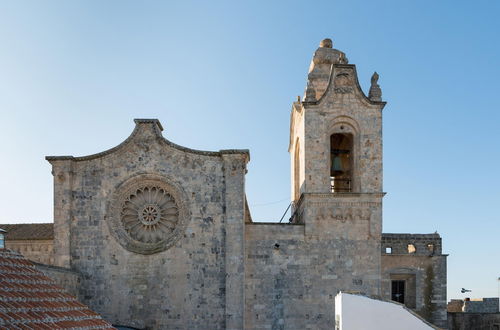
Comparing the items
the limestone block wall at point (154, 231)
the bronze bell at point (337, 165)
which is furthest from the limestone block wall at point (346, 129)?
the limestone block wall at point (154, 231)

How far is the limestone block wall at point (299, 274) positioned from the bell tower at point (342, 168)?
0.09 m

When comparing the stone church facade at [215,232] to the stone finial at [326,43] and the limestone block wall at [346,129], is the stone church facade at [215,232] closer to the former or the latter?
the limestone block wall at [346,129]

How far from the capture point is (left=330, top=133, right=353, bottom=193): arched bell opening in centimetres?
2402

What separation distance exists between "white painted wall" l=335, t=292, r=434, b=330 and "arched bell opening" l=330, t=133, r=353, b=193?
10.3m

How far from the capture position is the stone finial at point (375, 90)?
2305 cm

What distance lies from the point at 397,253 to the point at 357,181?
5425mm

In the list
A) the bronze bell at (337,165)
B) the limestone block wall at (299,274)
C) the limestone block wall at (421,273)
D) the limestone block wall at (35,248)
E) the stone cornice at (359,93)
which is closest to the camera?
the limestone block wall at (299,274)

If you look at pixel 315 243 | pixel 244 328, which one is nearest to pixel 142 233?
pixel 244 328

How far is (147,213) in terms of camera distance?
22.1 metres

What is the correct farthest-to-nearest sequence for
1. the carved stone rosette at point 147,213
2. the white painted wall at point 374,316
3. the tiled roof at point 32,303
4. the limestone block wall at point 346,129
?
the limestone block wall at point 346,129, the carved stone rosette at point 147,213, the white painted wall at point 374,316, the tiled roof at point 32,303

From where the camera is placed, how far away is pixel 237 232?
21438mm

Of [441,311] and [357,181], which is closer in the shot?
[357,181]

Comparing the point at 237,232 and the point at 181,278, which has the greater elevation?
the point at 237,232

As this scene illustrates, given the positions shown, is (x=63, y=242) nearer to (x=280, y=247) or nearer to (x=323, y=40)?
(x=280, y=247)
